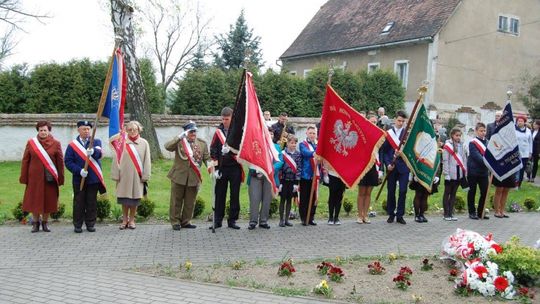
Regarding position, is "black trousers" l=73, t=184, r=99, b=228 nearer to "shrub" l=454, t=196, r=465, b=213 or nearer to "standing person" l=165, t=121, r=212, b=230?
"standing person" l=165, t=121, r=212, b=230

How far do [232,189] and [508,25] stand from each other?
90.8ft

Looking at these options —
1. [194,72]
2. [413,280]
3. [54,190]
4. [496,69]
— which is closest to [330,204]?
[413,280]

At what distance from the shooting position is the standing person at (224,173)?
9.99 meters

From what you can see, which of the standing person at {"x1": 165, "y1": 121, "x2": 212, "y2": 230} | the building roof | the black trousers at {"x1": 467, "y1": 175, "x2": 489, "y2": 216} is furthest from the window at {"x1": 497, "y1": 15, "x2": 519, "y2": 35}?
the standing person at {"x1": 165, "y1": 121, "x2": 212, "y2": 230}

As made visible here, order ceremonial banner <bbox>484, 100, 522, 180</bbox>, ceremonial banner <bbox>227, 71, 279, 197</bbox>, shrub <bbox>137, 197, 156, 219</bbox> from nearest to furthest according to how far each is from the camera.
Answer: ceremonial banner <bbox>227, 71, 279, 197</bbox> → shrub <bbox>137, 197, 156, 219</bbox> → ceremonial banner <bbox>484, 100, 522, 180</bbox>

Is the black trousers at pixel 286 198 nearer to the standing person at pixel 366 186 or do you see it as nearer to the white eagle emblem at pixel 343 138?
the white eagle emblem at pixel 343 138

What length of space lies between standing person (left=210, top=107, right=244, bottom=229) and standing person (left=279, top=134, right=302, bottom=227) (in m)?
0.82

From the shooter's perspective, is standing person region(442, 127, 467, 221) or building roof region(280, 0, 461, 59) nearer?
standing person region(442, 127, 467, 221)

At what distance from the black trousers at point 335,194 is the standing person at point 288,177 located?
639 mm

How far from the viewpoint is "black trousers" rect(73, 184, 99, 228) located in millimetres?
9508

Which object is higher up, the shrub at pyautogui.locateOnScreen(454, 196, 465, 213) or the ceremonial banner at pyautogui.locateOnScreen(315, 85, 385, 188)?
the ceremonial banner at pyautogui.locateOnScreen(315, 85, 385, 188)

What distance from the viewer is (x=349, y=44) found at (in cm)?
3434

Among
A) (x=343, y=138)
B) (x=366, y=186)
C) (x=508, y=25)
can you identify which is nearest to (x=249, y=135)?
(x=343, y=138)

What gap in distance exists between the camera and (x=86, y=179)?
953 centimetres
